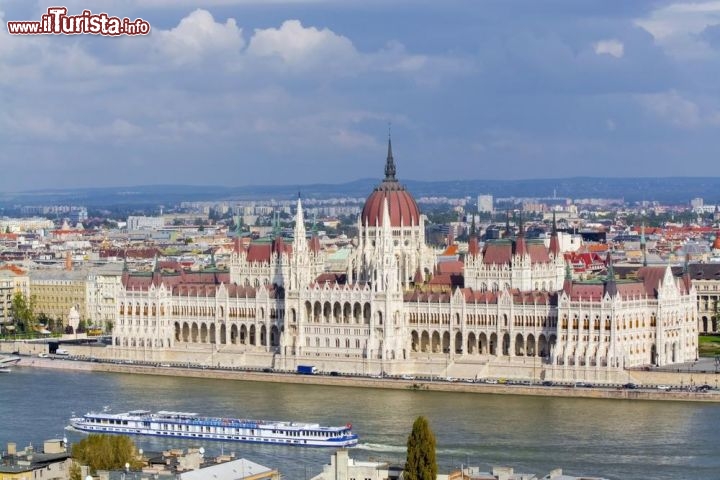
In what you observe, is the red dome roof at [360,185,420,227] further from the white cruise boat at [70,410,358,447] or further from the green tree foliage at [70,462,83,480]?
the green tree foliage at [70,462,83,480]

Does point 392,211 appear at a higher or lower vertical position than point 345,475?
higher

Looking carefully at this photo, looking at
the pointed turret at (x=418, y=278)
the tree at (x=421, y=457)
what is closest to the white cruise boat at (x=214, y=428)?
the tree at (x=421, y=457)

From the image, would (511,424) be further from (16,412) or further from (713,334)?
(713,334)

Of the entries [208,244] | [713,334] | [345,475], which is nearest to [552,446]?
[345,475]

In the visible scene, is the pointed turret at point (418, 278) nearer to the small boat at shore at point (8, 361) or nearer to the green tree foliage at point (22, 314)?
the small boat at shore at point (8, 361)

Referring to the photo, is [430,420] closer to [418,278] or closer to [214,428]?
[214,428]
